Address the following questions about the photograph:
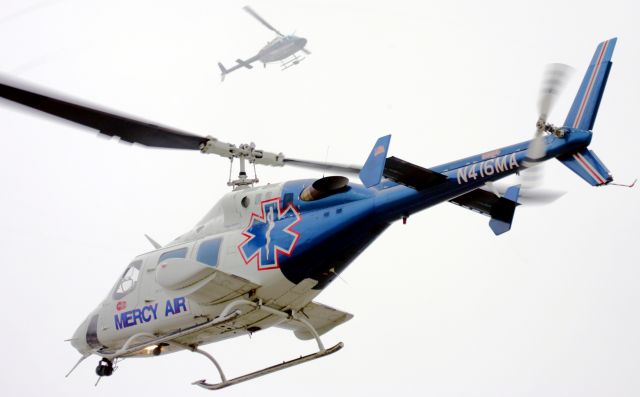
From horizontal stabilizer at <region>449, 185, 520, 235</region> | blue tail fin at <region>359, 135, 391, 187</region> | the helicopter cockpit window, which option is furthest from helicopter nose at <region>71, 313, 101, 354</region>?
horizontal stabilizer at <region>449, 185, 520, 235</region>

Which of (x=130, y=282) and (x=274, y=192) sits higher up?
(x=274, y=192)

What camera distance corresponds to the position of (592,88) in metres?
12.0

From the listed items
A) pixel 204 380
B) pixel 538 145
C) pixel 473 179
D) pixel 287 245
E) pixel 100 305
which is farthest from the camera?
pixel 100 305

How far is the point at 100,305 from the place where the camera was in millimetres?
16719

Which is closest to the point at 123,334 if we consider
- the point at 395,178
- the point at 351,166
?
the point at 351,166

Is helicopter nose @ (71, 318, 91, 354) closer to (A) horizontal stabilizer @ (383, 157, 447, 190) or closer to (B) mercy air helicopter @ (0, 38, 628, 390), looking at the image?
(B) mercy air helicopter @ (0, 38, 628, 390)

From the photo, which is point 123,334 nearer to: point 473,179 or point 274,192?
point 274,192

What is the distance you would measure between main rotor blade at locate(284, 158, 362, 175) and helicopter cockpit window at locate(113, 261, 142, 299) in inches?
120

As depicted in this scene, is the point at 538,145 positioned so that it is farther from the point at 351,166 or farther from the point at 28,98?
the point at 28,98

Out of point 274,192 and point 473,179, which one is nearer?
point 473,179

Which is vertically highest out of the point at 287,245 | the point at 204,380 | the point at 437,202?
the point at 437,202

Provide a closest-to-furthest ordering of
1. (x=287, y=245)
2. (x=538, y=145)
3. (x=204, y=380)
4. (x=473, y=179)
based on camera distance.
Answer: (x=538, y=145) < (x=473, y=179) < (x=287, y=245) < (x=204, y=380)

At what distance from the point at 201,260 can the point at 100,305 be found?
8.68 ft

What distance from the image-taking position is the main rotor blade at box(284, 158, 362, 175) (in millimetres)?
15649
